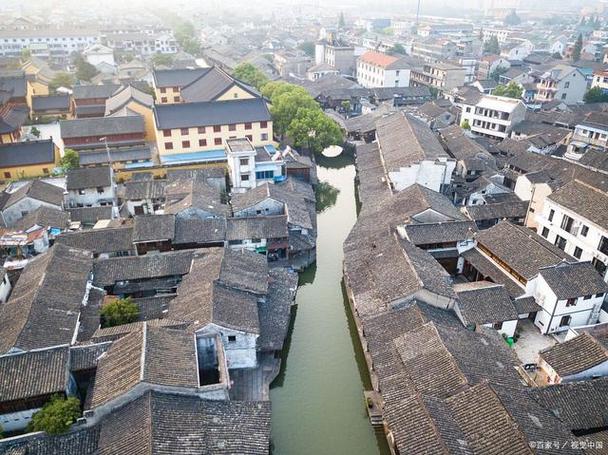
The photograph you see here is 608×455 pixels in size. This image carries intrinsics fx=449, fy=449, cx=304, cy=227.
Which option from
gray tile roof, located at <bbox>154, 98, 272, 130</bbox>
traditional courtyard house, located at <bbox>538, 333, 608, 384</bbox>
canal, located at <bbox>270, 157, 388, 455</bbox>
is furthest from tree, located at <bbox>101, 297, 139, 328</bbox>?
gray tile roof, located at <bbox>154, 98, 272, 130</bbox>

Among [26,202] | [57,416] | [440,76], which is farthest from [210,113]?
[440,76]

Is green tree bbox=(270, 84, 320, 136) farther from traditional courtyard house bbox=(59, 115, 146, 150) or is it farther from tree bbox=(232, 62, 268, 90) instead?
tree bbox=(232, 62, 268, 90)

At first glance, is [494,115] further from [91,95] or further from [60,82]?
[60,82]

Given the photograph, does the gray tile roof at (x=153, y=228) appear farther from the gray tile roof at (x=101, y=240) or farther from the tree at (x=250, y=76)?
the tree at (x=250, y=76)

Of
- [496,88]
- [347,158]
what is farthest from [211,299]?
[496,88]

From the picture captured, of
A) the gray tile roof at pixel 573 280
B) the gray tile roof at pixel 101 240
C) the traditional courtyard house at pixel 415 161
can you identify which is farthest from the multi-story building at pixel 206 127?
the gray tile roof at pixel 573 280

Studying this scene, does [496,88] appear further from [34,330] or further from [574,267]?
[34,330]
